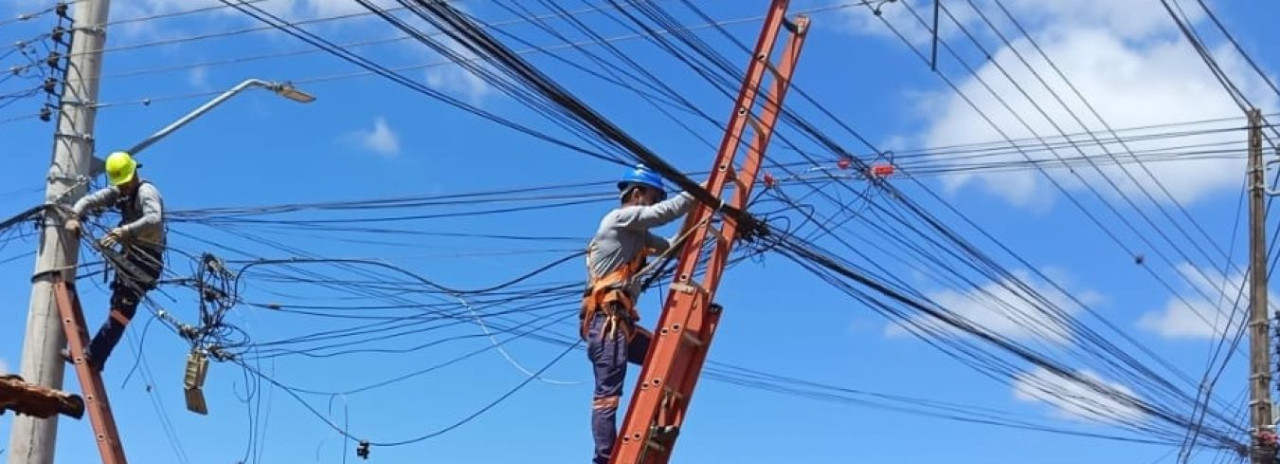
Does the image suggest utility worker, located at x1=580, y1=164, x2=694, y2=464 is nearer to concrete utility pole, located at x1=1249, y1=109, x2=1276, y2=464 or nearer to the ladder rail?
the ladder rail

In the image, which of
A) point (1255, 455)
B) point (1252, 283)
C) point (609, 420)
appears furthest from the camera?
point (1252, 283)

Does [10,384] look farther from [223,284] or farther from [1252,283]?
[1252,283]

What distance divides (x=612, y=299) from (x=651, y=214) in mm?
530

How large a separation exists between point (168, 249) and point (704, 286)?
15.7 feet

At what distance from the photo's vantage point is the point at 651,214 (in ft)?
31.3

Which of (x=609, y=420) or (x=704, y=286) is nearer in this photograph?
(x=609, y=420)

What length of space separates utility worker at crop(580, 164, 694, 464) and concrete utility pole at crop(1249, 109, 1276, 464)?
11.5 metres

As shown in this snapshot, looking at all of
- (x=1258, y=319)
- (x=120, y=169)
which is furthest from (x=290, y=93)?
(x=1258, y=319)

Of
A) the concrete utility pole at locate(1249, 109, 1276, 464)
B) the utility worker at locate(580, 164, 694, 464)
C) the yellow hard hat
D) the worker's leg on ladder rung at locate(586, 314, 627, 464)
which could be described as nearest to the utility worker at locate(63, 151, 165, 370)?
the yellow hard hat

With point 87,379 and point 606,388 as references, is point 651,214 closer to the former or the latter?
point 606,388

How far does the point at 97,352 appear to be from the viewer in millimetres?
12266

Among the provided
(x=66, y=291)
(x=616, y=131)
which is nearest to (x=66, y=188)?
(x=66, y=291)

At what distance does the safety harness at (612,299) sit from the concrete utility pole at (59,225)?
4.35m

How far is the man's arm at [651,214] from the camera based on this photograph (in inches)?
376
